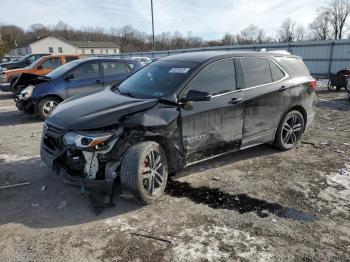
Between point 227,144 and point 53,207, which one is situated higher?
point 227,144

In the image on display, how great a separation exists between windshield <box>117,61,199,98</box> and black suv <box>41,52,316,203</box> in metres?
0.02

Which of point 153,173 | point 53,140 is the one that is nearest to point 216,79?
point 153,173

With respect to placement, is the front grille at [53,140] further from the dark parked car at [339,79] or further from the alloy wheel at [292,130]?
the dark parked car at [339,79]

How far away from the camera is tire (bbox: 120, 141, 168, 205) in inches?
141

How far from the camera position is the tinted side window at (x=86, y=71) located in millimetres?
8875

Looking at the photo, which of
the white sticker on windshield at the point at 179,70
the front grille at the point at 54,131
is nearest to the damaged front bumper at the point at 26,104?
the front grille at the point at 54,131

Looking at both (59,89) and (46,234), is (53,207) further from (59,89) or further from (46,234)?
(59,89)

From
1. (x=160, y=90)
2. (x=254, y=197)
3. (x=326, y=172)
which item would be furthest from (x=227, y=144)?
(x=326, y=172)

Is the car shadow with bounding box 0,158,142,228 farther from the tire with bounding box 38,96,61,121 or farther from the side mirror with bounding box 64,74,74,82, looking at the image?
the side mirror with bounding box 64,74,74,82

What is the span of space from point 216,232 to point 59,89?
682cm

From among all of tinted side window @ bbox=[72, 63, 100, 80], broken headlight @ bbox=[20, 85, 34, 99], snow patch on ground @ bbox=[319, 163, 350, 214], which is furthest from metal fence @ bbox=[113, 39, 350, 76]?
snow patch on ground @ bbox=[319, 163, 350, 214]

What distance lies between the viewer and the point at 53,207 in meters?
3.88

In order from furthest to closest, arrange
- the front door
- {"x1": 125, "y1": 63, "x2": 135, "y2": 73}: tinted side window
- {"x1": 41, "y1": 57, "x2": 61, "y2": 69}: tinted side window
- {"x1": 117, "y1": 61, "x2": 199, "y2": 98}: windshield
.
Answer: {"x1": 41, "y1": 57, "x2": 61, "y2": 69}: tinted side window → {"x1": 125, "y1": 63, "x2": 135, "y2": 73}: tinted side window → {"x1": 117, "y1": 61, "x2": 199, "y2": 98}: windshield → the front door

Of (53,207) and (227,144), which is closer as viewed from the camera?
(53,207)
